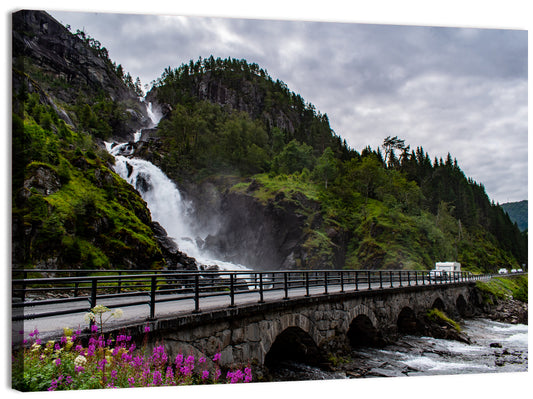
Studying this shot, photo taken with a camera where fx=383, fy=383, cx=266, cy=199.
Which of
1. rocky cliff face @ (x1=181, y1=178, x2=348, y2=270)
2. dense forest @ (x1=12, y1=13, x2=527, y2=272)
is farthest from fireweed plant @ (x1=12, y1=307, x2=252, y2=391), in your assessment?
rocky cliff face @ (x1=181, y1=178, x2=348, y2=270)

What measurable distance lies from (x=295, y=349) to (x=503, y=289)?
24.5m

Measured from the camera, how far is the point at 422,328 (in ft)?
51.4

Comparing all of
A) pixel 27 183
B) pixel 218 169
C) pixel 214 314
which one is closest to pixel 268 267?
pixel 218 169

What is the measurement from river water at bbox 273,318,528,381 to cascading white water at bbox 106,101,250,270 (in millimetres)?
16937

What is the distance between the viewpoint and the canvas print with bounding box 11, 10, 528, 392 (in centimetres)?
539

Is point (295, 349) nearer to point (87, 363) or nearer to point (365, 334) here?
point (365, 334)

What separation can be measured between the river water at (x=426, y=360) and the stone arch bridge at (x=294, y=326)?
0.50 m

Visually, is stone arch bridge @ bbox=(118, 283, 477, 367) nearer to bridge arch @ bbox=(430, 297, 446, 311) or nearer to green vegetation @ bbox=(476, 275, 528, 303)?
bridge arch @ bbox=(430, 297, 446, 311)

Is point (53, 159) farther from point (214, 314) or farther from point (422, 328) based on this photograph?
point (422, 328)

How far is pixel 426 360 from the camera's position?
37.3 feet

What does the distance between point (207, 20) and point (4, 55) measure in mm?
3868

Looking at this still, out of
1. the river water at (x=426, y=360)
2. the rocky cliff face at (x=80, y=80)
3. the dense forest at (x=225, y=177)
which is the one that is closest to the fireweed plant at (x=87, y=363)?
the river water at (x=426, y=360)

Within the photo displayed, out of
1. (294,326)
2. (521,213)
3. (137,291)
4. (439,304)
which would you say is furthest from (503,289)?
(137,291)

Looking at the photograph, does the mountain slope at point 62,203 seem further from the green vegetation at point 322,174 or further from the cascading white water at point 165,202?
the green vegetation at point 322,174
